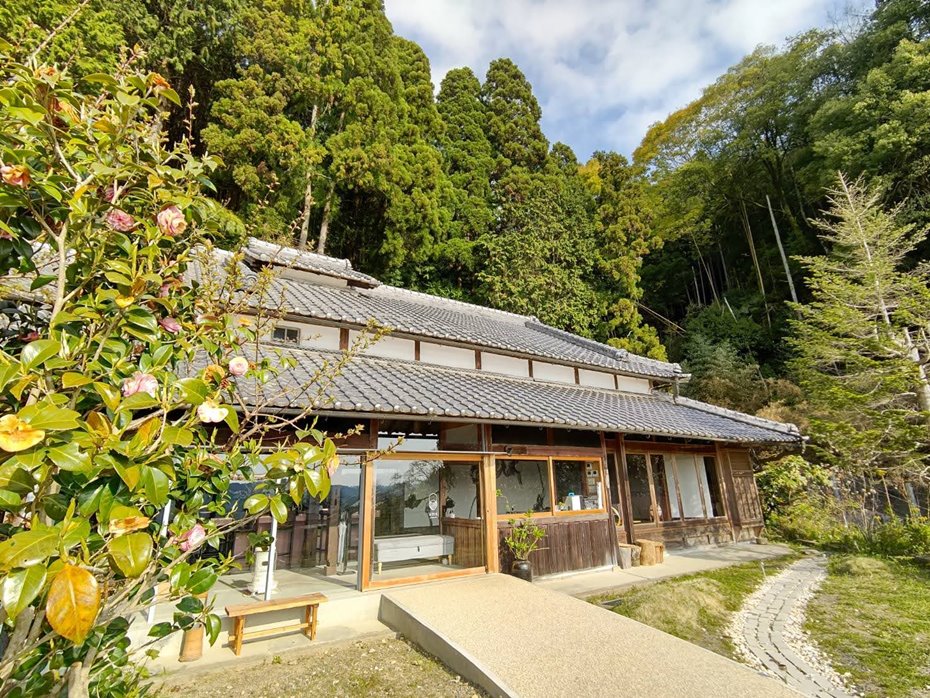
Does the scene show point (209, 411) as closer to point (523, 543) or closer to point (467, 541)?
point (523, 543)

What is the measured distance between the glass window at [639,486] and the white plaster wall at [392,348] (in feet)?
17.2

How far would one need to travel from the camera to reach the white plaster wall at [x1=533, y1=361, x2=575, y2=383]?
1041 centimetres

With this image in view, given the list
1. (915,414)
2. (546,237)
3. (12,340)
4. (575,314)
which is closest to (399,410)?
(12,340)

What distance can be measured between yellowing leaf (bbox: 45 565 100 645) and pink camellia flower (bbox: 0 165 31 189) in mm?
1198

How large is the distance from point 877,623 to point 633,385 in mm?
7259

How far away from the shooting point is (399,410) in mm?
5605

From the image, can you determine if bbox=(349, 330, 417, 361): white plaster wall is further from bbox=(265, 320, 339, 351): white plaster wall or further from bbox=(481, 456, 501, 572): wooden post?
bbox=(481, 456, 501, 572): wooden post

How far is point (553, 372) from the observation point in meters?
10.7

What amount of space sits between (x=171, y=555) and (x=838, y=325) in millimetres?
13913

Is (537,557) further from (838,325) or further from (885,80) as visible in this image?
(885,80)

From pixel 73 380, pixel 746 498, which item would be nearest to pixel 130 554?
pixel 73 380

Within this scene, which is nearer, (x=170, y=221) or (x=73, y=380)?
(x=73, y=380)

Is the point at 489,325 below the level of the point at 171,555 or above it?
above

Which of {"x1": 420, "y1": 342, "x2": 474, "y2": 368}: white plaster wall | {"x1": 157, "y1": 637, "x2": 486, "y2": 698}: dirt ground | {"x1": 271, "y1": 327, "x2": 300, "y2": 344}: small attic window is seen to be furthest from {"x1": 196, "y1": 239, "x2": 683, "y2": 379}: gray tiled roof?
{"x1": 157, "y1": 637, "x2": 486, "y2": 698}: dirt ground
